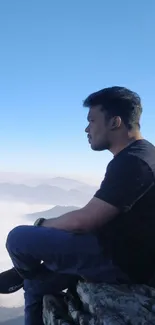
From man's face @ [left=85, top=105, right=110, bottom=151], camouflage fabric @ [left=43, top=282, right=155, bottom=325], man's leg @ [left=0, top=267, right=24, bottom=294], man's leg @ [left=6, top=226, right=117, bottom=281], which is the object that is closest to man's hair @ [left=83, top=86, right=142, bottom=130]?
man's face @ [left=85, top=105, right=110, bottom=151]

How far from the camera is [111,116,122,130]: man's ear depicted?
503cm

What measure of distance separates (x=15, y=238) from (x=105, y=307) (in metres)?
1.72

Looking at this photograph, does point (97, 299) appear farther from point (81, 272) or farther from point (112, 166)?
point (112, 166)

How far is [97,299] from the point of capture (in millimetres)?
4570

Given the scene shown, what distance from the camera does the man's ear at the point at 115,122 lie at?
5027mm

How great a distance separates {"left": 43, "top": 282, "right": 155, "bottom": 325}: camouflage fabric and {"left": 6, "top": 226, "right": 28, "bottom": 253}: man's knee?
1.26m

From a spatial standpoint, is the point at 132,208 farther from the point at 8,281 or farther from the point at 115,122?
the point at 8,281

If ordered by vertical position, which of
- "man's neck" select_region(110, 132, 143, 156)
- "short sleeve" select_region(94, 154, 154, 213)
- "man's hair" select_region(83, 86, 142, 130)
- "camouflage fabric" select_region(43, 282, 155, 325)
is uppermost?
"man's hair" select_region(83, 86, 142, 130)

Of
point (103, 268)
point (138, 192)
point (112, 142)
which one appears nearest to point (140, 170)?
point (138, 192)

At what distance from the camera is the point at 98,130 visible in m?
5.18

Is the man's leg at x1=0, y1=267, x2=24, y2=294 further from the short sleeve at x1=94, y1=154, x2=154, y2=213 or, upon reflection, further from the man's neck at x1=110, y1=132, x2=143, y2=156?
the man's neck at x1=110, y1=132, x2=143, y2=156

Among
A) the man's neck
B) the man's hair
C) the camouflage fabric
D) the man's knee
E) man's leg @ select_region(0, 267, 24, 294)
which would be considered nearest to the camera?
the camouflage fabric

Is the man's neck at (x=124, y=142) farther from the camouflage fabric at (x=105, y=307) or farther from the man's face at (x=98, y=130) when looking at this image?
the camouflage fabric at (x=105, y=307)

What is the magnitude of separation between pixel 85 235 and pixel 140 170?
1.33 metres
